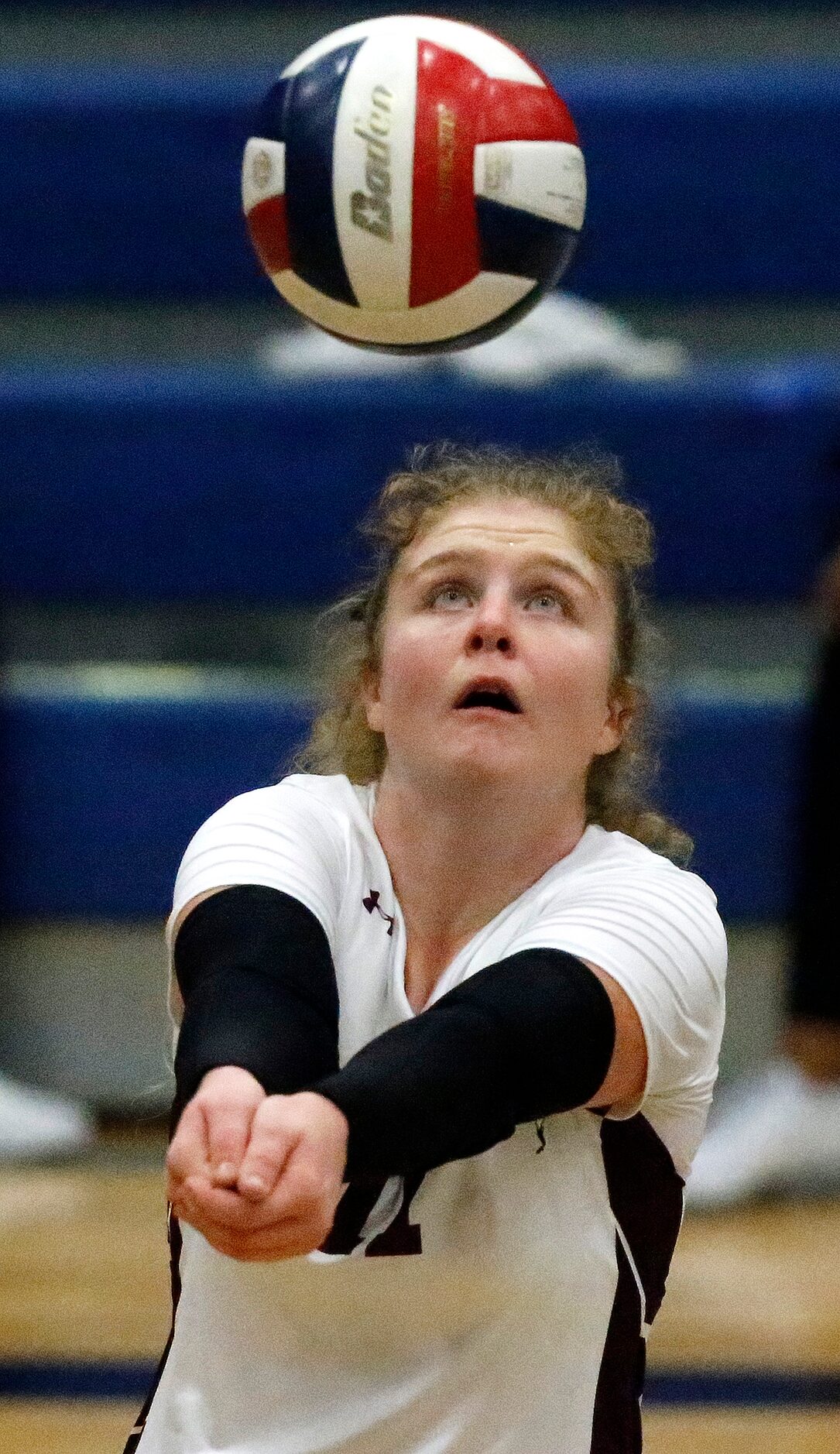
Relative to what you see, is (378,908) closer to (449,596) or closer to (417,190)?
(449,596)

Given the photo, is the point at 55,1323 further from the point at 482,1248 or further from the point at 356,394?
the point at 356,394

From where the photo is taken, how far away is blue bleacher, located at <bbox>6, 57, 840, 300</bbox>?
14.4ft

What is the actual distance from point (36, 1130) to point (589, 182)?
228 cm

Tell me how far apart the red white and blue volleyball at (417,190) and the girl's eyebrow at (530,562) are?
913mm

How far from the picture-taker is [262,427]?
439cm

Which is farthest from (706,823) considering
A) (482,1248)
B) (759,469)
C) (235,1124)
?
(235,1124)

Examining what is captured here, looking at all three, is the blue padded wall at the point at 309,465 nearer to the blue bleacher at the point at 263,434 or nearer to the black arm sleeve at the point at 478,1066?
the blue bleacher at the point at 263,434

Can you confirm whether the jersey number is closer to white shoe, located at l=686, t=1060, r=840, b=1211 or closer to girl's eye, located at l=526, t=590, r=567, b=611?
girl's eye, located at l=526, t=590, r=567, b=611

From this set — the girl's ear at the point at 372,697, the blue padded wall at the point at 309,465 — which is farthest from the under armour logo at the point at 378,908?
the blue padded wall at the point at 309,465

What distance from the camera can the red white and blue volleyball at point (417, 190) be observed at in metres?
2.38

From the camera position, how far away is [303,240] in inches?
95.0

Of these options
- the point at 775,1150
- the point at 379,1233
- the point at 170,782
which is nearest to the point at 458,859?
the point at 379,1233

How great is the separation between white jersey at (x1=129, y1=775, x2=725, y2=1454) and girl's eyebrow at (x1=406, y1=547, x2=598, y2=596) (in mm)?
224

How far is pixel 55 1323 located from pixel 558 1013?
175cm
